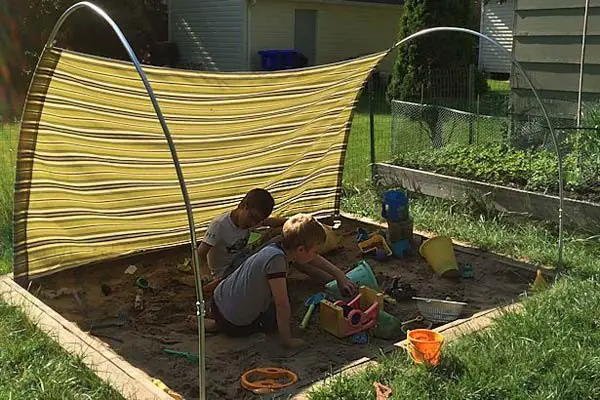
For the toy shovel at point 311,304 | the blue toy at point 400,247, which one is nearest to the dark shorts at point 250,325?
the toy shovel at point 311,304

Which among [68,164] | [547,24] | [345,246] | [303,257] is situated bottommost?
[345,246]

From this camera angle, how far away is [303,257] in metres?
4.19

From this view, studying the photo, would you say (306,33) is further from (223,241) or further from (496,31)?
(223,241)

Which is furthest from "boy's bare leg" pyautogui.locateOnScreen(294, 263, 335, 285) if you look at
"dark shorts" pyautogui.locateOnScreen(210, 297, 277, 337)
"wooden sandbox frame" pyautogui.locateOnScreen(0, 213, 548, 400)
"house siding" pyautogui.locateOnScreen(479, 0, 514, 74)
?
"house siding" pyautogui.locateOnScreen(479, 0, 514, 74)

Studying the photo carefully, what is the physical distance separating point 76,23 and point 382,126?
36.5 feet

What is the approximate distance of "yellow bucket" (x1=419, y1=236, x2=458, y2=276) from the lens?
A: 5473 mm

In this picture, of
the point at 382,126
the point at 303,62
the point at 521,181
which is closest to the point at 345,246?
the point at 521,181

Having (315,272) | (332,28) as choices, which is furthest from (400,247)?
(332,28)

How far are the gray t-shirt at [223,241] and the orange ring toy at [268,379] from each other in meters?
1.43

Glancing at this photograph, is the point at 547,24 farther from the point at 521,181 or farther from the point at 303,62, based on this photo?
the point at 303,62

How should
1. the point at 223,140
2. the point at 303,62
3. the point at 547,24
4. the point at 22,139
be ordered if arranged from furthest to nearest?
the point at 303,62 < the point at 547,24 < the point at 223,140 < the point at 22,139

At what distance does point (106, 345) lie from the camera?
412 centimetres

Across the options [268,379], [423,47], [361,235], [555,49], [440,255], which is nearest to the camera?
[268,379]

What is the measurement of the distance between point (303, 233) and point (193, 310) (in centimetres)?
123
